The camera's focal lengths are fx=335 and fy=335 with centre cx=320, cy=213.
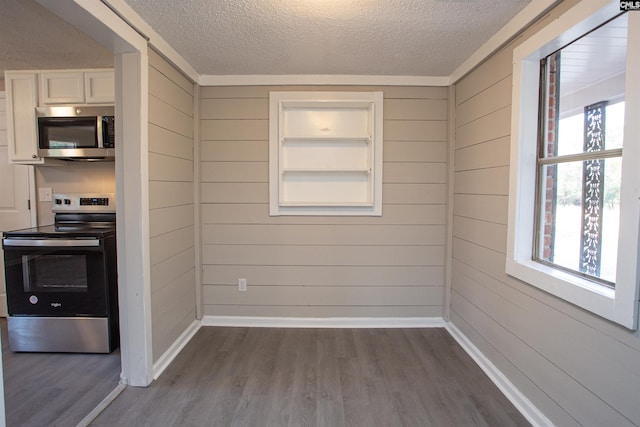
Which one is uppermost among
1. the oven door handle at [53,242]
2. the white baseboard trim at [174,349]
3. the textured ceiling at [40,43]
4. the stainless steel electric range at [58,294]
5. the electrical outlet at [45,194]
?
the textured ceiling at [40,43]

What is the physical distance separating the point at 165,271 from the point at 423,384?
78.4 inches

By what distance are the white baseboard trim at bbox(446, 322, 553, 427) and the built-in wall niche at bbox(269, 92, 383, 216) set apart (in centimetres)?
132

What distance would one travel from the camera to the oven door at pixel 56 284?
2574mm

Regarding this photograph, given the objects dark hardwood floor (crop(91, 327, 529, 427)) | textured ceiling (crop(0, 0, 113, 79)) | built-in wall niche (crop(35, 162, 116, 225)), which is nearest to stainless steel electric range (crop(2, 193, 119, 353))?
built-in wall niche (crop(35, 162, 116, 225))

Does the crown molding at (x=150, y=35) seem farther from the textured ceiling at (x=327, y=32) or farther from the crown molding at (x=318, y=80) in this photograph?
A: the crown molding at (x=318, y=80)

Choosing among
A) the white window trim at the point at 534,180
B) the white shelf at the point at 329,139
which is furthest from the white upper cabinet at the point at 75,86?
the white window trim at the point at 534,180

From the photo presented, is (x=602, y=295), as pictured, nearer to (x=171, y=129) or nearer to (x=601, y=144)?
(x=601, y=144)

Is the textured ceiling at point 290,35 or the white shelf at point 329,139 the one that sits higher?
the textured ceiling at point 290,35

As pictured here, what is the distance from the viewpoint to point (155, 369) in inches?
91.3

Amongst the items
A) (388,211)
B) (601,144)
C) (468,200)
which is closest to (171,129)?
(388,211)

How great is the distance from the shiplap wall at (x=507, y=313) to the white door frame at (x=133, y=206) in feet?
7.71

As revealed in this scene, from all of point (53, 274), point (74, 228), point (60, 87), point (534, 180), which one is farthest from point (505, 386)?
point (60, 87)

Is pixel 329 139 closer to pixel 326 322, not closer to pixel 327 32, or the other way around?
pixel 327 32

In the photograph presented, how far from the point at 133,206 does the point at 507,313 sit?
8.19ft
